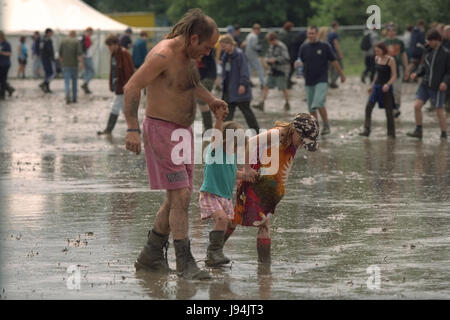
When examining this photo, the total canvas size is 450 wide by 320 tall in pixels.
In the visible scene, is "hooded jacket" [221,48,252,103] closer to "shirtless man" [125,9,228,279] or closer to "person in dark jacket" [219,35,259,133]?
"person in dark jacket" [219,35,259,133]

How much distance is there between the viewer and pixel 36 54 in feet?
135

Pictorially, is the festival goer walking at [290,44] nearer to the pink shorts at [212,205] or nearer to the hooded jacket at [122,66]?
the hooded jacket at [122,66]

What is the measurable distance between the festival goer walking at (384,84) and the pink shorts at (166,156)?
10.6 metres

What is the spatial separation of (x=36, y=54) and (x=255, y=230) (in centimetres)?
3294

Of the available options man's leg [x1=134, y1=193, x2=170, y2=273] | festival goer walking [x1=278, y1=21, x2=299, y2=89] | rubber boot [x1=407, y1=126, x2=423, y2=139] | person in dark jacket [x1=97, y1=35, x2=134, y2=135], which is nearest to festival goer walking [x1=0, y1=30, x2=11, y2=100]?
festival goer walking [x1=278, y1=21, x2=299, y2=89]

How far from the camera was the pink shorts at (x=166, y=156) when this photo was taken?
7.54 meters

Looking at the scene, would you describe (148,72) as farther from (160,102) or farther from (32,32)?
(32,32)

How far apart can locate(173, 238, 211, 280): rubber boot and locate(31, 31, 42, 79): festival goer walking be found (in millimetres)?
33457

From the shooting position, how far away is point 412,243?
8.83 m

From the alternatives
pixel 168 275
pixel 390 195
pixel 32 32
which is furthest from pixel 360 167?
pixel 32 32

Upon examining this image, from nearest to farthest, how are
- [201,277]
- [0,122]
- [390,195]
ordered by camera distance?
1. [201,277]
2. [390,195]
3. [0,122]

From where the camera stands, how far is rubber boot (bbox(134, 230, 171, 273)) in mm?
7688

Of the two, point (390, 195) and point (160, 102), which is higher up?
point (160, 102)

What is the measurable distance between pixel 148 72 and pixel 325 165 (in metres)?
7.32
